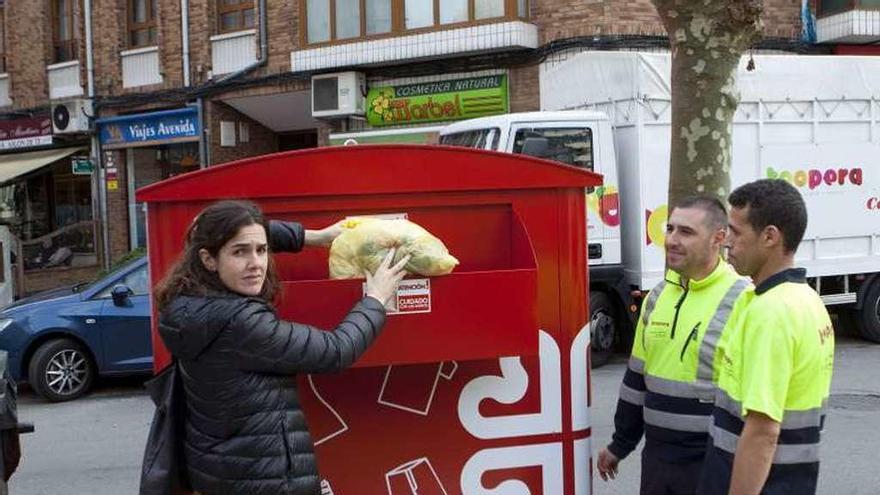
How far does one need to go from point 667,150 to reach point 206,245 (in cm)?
771

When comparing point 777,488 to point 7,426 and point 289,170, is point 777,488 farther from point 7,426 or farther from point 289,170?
point 7,426

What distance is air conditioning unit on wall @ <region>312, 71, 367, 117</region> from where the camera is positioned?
16859mm

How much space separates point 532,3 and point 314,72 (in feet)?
14.7

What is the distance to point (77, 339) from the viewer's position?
9117 mm

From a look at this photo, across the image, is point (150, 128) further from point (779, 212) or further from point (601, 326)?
point (779, 212)

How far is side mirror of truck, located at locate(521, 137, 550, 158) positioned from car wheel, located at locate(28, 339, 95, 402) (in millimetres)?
4884

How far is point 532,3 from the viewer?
15453 millimetres

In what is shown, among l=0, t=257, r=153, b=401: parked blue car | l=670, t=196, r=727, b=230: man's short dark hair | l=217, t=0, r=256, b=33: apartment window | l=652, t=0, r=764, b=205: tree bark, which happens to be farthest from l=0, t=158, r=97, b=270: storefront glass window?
l=670, t=196, r=727, b=230: man's short dark hair

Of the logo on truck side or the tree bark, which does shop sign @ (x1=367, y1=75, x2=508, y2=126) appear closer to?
the logo on truck side

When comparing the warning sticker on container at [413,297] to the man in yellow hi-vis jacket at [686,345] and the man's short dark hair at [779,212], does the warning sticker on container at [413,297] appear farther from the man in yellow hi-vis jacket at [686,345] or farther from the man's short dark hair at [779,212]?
the man's short dark hair at [779,212]

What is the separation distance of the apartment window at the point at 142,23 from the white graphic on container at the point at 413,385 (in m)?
18.9

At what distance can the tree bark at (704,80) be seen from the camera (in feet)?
17.9

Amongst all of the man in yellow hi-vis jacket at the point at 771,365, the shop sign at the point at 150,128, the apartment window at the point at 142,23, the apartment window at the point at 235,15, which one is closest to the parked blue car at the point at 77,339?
the man in yellow hi-vis jacket at the point at 771,365

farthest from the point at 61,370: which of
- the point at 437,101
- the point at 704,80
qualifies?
the point at 437,101
